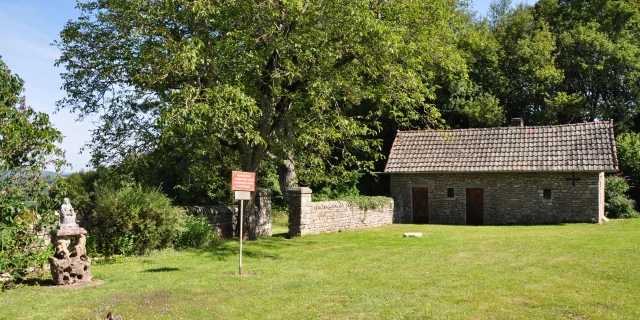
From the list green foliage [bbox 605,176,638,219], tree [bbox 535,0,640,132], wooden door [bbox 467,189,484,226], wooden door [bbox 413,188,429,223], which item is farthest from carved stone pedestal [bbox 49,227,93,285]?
tree [bbox 535,0,640,132]

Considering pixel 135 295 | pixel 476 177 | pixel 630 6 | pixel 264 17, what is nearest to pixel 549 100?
pixel 630 6

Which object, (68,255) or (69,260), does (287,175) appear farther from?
(69,260)

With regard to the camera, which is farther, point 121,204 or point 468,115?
point 468,115

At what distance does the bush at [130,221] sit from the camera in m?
14.1

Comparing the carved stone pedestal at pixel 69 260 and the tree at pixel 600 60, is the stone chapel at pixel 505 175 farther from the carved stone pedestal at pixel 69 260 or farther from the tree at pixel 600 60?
the carved stone pedestal at pixel 69 260

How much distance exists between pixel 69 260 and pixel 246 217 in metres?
7.83

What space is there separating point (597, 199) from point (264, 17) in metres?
16.0

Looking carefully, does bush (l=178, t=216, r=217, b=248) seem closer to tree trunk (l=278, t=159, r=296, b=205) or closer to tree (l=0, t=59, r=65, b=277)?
tree (l=0, t=59, r=65, b=277)

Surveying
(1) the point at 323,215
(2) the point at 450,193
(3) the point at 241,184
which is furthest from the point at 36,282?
(2) the point at 450,193

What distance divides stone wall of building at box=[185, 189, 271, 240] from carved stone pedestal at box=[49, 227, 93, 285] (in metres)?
6.10

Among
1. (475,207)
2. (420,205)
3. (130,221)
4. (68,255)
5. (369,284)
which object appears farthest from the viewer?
(420,205)

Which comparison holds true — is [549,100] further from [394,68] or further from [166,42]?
[166,42]

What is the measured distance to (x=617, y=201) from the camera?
2555 centimetres

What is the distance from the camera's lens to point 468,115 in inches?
1234
